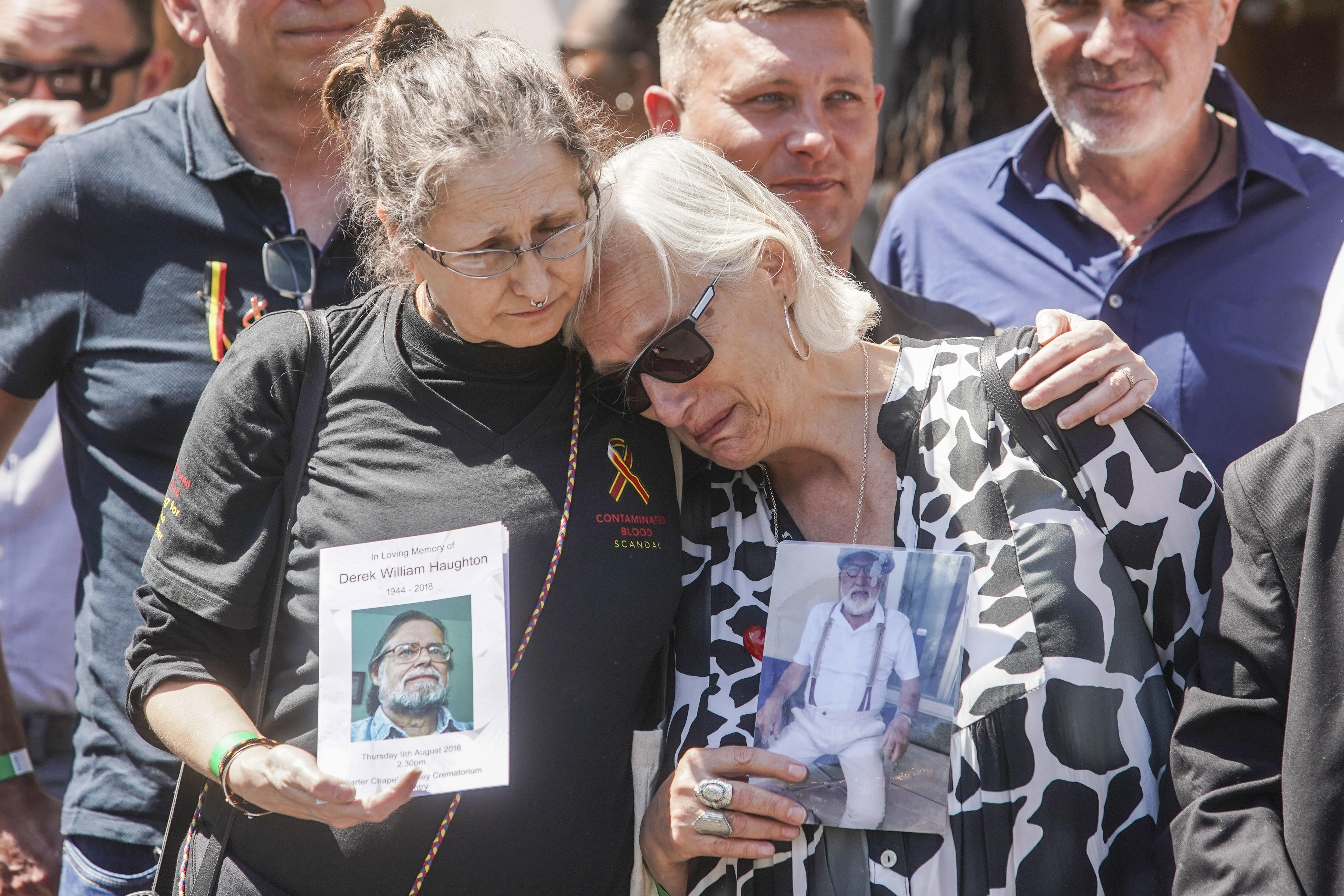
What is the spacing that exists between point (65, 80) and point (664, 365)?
242 cm

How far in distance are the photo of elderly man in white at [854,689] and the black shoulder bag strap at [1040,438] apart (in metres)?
0.32

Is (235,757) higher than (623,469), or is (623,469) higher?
(623,469)

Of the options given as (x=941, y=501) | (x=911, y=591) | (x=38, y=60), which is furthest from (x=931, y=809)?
(x=38, y=60)

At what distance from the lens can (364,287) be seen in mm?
2752

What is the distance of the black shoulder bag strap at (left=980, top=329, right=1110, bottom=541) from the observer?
219 cm

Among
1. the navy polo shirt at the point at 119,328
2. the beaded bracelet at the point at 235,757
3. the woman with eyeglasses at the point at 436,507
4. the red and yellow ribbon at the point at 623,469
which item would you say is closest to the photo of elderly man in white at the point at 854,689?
the woman with eyeglasses at the point at 436,507

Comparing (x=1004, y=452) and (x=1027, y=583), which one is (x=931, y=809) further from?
(x=1004, y=452)

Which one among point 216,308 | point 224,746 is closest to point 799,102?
point 216,308

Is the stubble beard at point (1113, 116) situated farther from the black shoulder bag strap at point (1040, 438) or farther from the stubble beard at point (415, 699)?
the stubble beard at point (415, 699)

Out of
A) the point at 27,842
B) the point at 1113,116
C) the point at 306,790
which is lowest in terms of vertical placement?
the point at 27,842

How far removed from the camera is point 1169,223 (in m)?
3.32

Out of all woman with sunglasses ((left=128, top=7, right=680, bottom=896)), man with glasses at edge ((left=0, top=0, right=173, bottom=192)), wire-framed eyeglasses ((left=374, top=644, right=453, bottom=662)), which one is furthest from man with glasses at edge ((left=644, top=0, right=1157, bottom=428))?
man with glasses at edge ((left=0, top=0, right=173, bottom=192))

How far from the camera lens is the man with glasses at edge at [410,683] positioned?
6.56 feet

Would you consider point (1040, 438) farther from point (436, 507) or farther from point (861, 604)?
point (436, 507)
